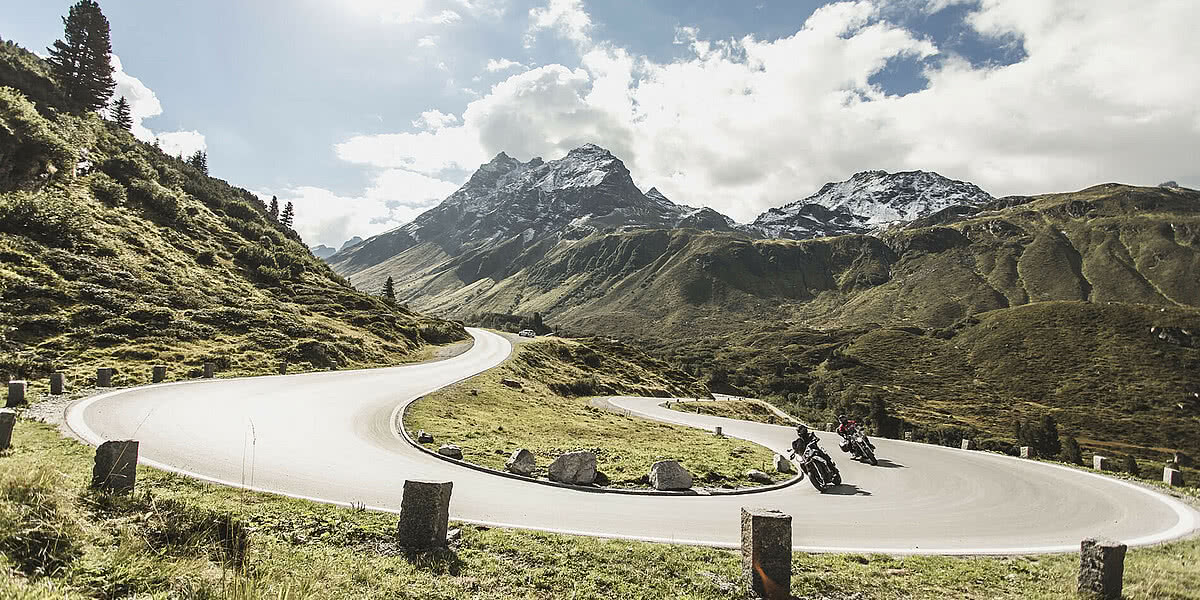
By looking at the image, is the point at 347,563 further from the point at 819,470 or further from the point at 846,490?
the point at 846,490

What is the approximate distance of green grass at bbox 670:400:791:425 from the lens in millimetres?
50281

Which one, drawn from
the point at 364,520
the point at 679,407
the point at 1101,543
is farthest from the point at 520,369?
the point at 1101,543

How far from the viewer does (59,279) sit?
128 ft

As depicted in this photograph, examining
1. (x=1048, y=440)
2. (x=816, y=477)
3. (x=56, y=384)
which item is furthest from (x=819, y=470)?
(x=1048, y=440)

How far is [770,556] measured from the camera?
797 centimetres

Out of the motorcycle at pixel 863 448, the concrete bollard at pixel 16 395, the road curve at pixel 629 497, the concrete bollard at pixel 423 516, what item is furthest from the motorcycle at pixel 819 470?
the concrete bollard at pixel 16 395

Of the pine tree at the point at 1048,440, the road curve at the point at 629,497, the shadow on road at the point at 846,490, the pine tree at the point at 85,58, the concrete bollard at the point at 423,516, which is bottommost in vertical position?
the pine tree at the point at 1048,440

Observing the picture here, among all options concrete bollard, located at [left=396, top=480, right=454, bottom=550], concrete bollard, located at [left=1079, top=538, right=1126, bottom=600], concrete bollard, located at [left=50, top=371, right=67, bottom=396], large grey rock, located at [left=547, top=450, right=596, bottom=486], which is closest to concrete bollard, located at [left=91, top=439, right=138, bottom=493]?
Result: concrete bollard, located at [left=396, top=480, right=454, bottom=550]

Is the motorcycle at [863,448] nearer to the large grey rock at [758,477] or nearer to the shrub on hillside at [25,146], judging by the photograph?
the large grey rock at [758,477]

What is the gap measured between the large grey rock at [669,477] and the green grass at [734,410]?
31.9 meters

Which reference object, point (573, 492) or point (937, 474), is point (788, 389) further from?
point (573, 492)

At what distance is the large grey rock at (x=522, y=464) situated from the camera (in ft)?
49.1

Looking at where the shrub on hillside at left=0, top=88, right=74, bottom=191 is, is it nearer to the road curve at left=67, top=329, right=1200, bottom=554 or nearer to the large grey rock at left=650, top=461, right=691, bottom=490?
the road curve at left=67, top=329, right=1200, bottom=554

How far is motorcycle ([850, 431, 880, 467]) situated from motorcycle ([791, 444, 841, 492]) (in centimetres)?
600
